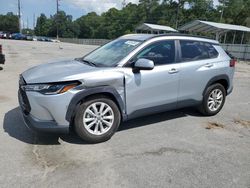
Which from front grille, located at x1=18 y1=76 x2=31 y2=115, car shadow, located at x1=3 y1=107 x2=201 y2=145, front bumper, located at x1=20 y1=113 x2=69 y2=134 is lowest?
car shadow, located at x1=3 y1=107 x2=201 y2=145

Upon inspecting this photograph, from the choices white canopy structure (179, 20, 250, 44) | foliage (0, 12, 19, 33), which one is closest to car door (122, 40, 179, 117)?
white canopy structure (179, 20, 250, 44)

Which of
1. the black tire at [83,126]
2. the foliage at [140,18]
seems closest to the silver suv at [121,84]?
the black tire at [83,126]

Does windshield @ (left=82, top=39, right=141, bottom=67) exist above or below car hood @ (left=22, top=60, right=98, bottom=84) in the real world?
above

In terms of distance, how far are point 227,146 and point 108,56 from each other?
2517 mm

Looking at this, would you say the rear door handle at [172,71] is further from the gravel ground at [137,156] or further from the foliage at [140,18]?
the foliage at [140,18]

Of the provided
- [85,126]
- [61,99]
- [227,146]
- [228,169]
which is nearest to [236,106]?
[227,146]

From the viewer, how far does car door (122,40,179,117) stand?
441cm

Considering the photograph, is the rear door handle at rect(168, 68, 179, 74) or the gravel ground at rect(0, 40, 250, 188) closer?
the gravel ground at rect(0, 40, 250, 188)

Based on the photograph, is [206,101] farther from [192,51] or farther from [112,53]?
[112,53]

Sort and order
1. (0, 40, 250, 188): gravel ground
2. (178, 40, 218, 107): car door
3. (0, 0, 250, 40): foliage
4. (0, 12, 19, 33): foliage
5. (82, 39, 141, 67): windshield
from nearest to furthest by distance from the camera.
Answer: (0, 40, 250, 188): gravel ground, (82, 39, 141, 67): windshield, (178, 40, 218, 107): car door, (0, 0, 250, 40): foliage, (0, 12, 19, 33): foliage

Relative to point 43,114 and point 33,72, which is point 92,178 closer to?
point 43,114

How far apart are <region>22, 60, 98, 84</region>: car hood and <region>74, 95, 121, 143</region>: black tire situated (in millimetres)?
448

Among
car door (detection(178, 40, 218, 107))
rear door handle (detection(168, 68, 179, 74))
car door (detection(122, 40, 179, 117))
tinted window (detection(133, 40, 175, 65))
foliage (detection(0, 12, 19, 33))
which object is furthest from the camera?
foliage (detection(0, 12, 19, 33))

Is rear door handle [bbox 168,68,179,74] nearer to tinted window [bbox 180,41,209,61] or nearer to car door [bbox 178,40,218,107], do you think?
car door [bbox 178,40,218,107]
